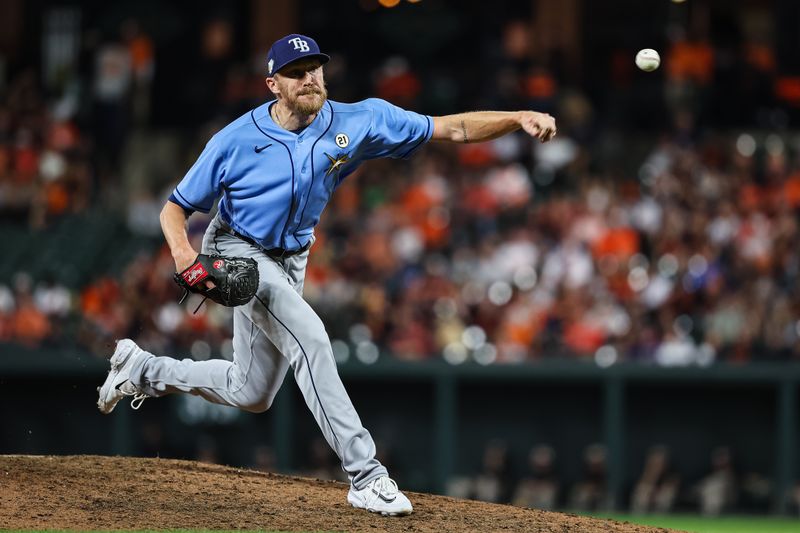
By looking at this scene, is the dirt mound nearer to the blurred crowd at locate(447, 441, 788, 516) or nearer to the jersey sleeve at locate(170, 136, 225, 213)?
the jersey sleeve at locate(170, 136, 225, 213)

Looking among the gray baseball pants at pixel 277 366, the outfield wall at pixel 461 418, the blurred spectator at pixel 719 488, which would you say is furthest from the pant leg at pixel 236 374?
the blurred spectator at pixel 719 488

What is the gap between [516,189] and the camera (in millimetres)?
15109

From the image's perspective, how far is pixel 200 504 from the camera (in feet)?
22.7

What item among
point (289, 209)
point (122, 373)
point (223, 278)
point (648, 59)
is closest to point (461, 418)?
point (122, 373)

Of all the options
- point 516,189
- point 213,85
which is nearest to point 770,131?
point 516,189

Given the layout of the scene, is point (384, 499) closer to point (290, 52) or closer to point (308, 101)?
point (308, 101)

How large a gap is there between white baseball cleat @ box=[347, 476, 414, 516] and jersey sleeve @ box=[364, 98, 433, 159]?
1.60m

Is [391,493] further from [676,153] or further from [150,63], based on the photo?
[150,63]

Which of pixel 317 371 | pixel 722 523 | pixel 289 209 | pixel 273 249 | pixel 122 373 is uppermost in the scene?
pixel 289 209

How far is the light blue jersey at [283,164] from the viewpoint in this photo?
6.70 metres

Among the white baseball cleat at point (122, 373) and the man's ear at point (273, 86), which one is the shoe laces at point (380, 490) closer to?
the white baseball cleat at point (122, 373)

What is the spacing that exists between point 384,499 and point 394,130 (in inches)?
70.3

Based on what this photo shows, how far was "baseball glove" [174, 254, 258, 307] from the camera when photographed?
652 cm

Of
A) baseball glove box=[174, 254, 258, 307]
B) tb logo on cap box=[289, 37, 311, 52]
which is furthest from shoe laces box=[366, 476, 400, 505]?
tb logo on cap box=[289, 37, 311, 52]
